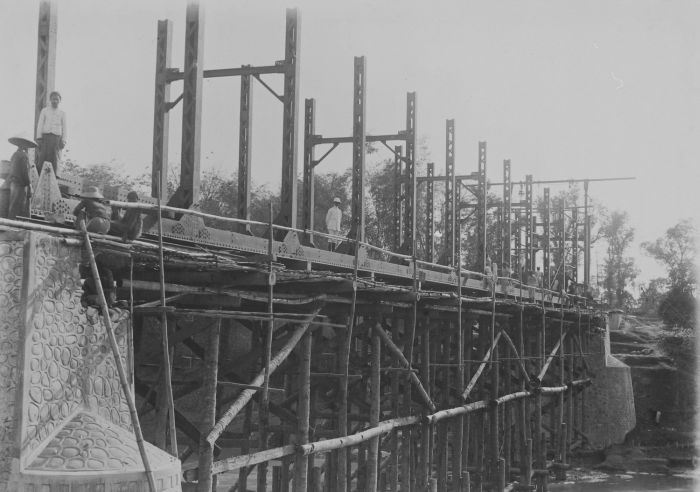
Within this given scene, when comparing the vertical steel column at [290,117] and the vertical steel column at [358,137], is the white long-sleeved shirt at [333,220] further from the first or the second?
the vertical steel column at [290,117]

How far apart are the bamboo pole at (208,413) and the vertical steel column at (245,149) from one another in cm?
335

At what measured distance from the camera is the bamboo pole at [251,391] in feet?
27.7

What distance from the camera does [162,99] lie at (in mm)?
12484

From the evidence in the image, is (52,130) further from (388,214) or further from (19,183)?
(388,214)

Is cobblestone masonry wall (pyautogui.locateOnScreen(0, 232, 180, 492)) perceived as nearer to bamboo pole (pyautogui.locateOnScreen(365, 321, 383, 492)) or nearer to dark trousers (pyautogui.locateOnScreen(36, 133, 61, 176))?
dark trousers (pyautogui.locateOnScreen(36, 133, 61, 176))

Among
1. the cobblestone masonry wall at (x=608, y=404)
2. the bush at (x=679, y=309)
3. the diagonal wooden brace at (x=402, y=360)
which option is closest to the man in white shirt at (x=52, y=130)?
the diagonal wooden brace at (x=402, y=360)

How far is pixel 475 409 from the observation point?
17078 mm

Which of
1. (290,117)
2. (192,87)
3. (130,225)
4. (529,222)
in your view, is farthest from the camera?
(529,222)

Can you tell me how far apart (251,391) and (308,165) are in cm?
840

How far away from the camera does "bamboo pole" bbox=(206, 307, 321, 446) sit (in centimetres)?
843

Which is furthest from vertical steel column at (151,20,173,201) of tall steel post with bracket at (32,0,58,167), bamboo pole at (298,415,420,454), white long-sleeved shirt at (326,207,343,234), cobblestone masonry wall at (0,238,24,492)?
cobblestone masonry wall at (0,238,24,492)

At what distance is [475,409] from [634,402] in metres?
18.8

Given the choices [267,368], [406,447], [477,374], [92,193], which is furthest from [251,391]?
[477,374]

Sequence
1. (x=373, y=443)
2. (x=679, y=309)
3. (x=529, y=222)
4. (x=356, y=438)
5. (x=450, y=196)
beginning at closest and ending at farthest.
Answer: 1. (x=356, y=438)
2. (x=373, y=443)
3. (x=450, y=196)
4. (x=529, y=222)
5. (x=679, y=309)
